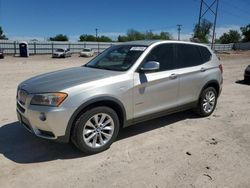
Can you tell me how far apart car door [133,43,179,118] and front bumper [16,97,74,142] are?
1.30m

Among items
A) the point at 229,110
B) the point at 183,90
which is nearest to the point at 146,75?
the point at 183,90

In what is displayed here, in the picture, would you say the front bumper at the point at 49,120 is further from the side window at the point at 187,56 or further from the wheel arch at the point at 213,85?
the wheel arch at the point at 213,85

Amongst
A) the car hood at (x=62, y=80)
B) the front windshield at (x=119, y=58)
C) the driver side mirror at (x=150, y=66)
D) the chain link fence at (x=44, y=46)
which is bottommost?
the car hood at (x=62, y=80)

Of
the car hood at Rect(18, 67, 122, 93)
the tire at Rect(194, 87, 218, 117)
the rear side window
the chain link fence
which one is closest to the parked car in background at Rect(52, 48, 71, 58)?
the chain link fence

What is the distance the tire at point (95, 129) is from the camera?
158 inches

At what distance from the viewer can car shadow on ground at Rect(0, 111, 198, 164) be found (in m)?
4.11

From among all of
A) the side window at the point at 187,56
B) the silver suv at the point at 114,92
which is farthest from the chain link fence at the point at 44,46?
the silver suv at the point at 114,92

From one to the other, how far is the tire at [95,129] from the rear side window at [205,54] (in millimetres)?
2791

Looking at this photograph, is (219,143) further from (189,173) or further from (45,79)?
(45,79)

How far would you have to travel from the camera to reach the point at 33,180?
136 inches

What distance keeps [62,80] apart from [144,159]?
178cm

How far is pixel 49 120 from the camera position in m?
3.76

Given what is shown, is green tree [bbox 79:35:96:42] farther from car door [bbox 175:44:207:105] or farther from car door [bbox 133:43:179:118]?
car door [bbox 133:43:179:118]

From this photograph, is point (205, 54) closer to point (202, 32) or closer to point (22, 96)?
point (22, 96)
